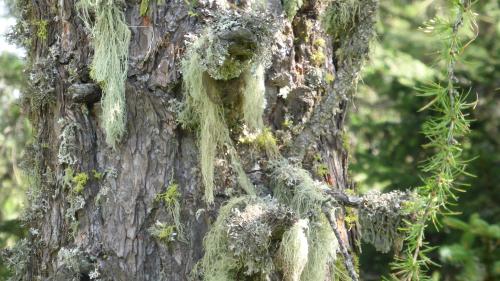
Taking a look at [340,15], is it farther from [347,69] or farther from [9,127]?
[9,127]


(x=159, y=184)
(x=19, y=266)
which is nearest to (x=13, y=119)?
(x=19, y=266)

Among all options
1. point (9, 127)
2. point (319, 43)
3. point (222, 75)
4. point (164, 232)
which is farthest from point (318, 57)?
point (9, 127)

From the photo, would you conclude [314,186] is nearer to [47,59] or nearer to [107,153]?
[107,153]

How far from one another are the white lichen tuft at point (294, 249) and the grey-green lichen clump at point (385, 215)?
271 mm

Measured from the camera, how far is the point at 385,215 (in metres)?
2.42

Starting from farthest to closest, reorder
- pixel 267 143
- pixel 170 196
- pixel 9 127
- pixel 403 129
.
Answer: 1. pixel 403 129
2. pixel 9 127
3. pixel 267 143
4. pixel 170 196

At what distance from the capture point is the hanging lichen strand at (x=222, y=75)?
7.06 ft

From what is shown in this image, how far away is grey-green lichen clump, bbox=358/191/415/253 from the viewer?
95.1 inches

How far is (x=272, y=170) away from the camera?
2496 millimetres

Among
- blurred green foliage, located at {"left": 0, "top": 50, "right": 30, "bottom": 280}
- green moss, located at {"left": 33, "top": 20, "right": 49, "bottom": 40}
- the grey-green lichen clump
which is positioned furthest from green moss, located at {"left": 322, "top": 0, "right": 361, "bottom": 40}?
blurred green foliage, located at {"left": 0, "top": 50, "right": 30, "bottom": 280}

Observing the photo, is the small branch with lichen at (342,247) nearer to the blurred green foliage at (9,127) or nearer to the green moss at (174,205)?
the green moss at (174,205)

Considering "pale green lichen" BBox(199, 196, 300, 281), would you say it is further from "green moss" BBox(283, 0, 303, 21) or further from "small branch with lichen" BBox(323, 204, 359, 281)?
"green moss" BBox(283, 0, 303, 21)

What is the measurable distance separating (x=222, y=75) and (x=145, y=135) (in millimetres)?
386

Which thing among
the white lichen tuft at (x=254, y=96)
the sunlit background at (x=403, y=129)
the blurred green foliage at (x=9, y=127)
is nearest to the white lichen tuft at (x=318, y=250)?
the white lichen tuft at (x=254, y=96)
